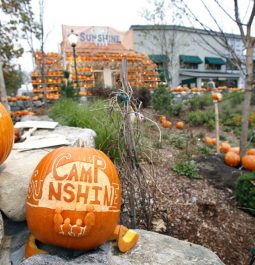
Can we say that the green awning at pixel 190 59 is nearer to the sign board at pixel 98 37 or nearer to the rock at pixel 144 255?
the sign board at pixel 98 37

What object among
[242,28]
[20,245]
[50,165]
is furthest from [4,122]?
[242,28]

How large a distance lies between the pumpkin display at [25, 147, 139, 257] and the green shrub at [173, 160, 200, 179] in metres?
2.43

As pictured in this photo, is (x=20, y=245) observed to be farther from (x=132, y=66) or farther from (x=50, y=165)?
(x=132, y=66)

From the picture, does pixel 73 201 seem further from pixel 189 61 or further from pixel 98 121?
pixel 189 61


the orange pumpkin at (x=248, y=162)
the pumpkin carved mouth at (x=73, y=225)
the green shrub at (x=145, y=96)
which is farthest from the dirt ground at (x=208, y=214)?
the green shrub at (x=145, y=96)

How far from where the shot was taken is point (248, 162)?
444 cm

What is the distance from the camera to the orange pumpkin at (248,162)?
4387 millimetres

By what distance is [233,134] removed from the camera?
8.76m

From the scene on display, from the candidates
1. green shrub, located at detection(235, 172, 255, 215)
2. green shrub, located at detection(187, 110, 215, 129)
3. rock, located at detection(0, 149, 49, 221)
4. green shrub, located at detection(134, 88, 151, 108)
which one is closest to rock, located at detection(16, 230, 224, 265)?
rock, located at detection(0, 149, 49, 221)

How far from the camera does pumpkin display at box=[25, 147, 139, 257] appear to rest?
1.63 meters

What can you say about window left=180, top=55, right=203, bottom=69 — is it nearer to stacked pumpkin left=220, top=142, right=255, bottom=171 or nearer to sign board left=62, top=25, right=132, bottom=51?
sign board left=62, top=25, right=132, bottom=51

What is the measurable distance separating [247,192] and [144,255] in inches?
81.1

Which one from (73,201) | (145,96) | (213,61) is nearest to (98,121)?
(73,201)

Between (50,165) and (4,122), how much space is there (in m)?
0.60
